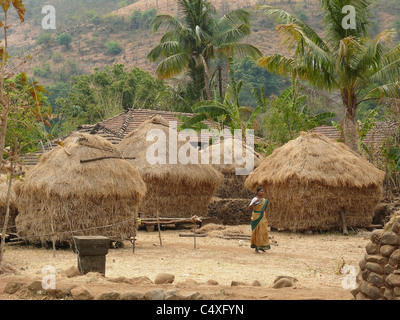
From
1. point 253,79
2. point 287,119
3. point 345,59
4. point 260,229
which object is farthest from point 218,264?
point 253,79

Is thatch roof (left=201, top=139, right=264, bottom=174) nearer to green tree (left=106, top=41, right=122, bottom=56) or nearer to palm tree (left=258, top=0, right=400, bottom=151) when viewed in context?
palm tree (left=258, top=0, right=400, bottom=151)

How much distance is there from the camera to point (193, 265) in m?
10.6

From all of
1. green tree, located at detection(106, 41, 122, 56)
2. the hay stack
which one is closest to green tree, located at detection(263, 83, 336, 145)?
the hay stack

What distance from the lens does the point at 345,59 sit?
59.2 feet

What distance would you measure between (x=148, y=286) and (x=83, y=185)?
5294mm

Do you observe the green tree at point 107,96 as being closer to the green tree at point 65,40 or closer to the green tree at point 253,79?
the green tree at point 253,79

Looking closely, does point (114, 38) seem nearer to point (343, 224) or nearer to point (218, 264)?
point (343, 224)

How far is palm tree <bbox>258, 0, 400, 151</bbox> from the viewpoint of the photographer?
59.1 feet

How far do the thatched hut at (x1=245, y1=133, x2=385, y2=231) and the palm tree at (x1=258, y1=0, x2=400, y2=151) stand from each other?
8.25ft

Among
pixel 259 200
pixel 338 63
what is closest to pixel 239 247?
pixel 259 200

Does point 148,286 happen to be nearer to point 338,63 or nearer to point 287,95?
point 338,63

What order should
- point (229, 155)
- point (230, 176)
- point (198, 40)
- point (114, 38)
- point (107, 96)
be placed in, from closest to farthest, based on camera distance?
point (230, 176) → point (229, 155) → point (198, 40) → point (107, 96) → point (114, 38)

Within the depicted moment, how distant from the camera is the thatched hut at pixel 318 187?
52.8 ft

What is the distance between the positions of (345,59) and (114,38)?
176 feet
